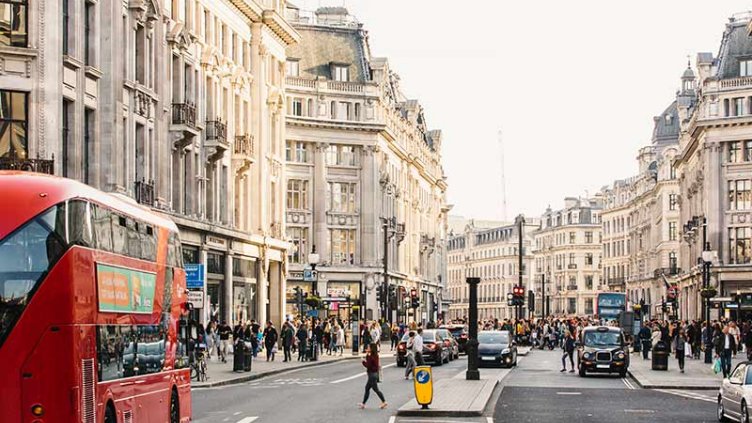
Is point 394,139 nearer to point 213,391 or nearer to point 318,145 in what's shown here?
point 318,145

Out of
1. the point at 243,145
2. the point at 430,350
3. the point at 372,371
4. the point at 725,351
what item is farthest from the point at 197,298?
the point at 243,145

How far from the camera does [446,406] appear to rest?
31234 mm

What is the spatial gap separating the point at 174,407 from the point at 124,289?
5291 mm

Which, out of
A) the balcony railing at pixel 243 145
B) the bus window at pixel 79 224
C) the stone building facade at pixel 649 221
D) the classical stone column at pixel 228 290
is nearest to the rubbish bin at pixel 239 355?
the classical stone column at pixel 228 290

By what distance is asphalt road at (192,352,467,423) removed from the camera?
29.8 m

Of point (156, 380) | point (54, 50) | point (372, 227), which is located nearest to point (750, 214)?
point (372, 227)

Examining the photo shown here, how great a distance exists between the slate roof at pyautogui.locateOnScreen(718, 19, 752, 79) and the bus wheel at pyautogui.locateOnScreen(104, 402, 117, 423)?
91.8 metres

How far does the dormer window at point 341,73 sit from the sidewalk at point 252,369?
4047 centimetres

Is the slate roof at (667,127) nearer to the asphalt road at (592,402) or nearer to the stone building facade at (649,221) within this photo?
the stone building facade at (649,221)

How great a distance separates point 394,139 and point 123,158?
6584 centimetres

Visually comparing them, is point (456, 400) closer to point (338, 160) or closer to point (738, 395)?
point (738, 395)

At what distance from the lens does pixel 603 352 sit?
166 feet

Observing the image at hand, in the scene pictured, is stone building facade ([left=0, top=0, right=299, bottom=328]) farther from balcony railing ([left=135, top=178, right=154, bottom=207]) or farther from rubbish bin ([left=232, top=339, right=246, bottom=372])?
rubbish bin ([left=232, top=339, right=246, bottom=372])

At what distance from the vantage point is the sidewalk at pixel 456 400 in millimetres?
30047
